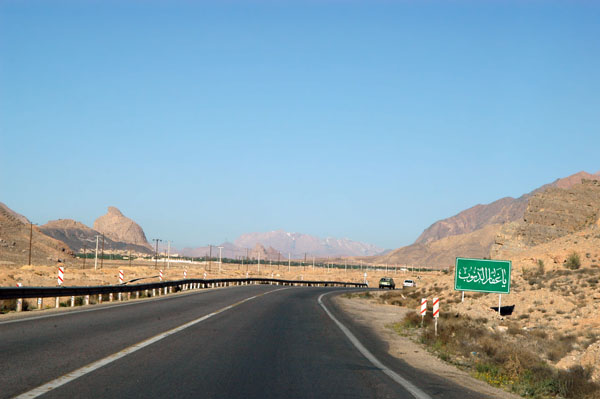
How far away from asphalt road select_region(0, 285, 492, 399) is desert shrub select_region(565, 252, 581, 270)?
31.2m

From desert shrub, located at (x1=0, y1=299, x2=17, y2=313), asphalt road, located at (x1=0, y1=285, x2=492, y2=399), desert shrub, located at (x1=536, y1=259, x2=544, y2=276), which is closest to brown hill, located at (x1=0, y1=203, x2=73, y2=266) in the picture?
desert shrub, located at (x1=536, y1=259, x2=544, y2=276)

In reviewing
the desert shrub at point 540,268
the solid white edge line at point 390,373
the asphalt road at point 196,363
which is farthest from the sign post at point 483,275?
the solid white edge line at point 390,373

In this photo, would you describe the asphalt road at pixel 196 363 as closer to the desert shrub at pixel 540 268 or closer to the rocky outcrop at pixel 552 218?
the desert shrub at pixel 540 268

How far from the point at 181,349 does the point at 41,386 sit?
4.23m

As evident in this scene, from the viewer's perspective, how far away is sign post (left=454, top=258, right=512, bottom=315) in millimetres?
33344

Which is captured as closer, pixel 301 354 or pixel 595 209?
pixel 301 354

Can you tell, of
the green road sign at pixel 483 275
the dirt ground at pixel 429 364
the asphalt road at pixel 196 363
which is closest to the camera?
the asphalt road at pixel 196 363

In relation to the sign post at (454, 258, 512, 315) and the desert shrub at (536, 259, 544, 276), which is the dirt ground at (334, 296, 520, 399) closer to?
the sign post at (454, 258, 512, 315)

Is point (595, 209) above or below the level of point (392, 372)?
above

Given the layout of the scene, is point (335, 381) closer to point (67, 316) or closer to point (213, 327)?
point (213, 327)

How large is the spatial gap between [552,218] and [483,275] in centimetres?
3104

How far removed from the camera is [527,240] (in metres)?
59.9

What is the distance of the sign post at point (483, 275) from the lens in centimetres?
3334

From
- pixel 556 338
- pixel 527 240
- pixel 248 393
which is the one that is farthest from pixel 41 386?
pixel 527 240
